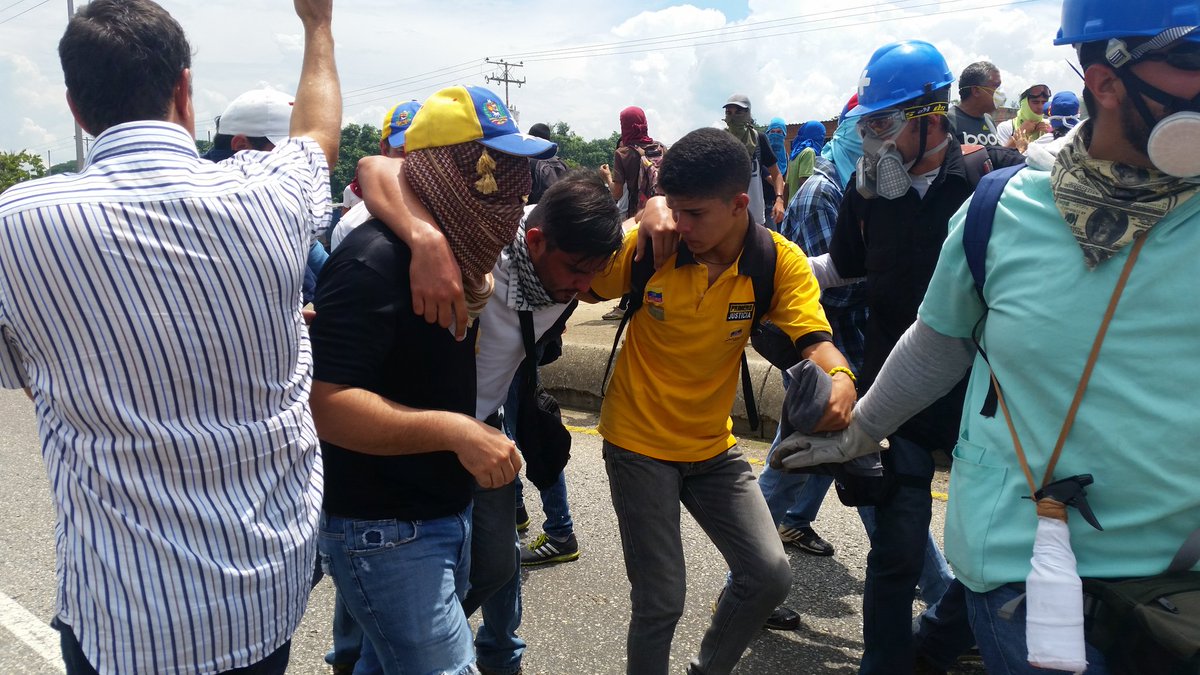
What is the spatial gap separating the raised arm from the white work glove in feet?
4.69

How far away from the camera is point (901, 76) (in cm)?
322

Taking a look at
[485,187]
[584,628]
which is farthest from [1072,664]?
[584,628]

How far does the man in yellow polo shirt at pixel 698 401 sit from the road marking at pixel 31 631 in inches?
94.3

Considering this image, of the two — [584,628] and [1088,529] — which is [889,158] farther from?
[584,628]

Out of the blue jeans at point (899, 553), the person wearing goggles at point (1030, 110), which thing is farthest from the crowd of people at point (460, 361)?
the person wearing goggles at point (1030, 110)

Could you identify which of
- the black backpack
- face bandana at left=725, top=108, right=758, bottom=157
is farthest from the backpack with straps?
face bandana at left=725, top=108, right=758, bottom=157

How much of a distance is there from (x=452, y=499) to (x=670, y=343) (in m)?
1.01

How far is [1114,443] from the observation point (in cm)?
158

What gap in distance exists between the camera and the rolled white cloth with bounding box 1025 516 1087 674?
1532mm

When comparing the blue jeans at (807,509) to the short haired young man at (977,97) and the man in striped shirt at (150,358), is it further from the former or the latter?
the short haired young man at (977,97)

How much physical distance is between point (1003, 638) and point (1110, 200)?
0.85 meters

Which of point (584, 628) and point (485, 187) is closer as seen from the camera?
point (485, 187)

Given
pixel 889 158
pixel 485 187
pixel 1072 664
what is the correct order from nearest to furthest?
1. pixel 1072 664
2. pixel 485 187
3. pixel 889 158

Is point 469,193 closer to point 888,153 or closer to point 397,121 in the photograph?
point 888,153
